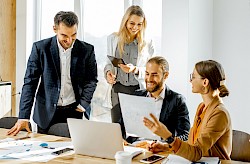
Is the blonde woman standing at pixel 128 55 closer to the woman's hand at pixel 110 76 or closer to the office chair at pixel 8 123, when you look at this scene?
the woman's hand at pixel 110 76

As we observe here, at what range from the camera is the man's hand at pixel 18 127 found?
2.53 meters

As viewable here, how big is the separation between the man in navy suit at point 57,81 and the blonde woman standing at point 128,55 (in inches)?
15.9

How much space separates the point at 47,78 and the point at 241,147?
4.53 ft

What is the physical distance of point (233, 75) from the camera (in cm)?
367

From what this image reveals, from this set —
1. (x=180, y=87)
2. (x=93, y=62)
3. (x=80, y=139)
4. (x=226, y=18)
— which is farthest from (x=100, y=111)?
(x=80, y=139)

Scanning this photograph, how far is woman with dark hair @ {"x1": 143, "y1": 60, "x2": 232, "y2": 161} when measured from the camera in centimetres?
183

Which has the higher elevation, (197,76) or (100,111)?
(197,76)

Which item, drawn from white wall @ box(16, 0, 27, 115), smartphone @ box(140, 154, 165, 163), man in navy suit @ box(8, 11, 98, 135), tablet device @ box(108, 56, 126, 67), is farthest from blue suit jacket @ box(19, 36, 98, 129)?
white wall @ box(16, 0, 27, 115)

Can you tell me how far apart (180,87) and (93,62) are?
0.91 m

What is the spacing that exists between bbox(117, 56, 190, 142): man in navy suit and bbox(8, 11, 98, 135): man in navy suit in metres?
0.51

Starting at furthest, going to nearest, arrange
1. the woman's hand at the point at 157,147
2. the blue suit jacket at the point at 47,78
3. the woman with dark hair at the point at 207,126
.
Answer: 1. the blue suit jacket at the point at 47,78
2. the woman's hand at the point at 157,147
3. the woman with dark hair at the point at 207,126

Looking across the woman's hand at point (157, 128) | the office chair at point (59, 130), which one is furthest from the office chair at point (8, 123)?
the woman's hand at point (157, 128)

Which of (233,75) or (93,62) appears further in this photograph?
(233,75)

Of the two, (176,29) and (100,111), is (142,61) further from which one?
(100,111)
